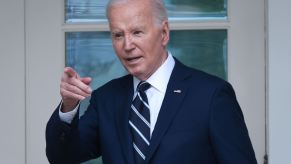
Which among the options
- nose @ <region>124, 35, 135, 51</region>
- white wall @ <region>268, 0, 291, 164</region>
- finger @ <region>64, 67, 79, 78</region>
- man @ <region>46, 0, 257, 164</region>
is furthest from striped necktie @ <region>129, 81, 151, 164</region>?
white wall @ <region>268, 0, 291, 164</region>

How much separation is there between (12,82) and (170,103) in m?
1.07

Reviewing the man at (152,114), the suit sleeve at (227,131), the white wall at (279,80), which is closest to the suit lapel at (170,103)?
the man at (152,114)

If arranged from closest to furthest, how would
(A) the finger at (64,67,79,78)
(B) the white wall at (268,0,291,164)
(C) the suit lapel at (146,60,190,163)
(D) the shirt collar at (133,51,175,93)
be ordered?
(A) the finger at (64,67,79,78) < (C) the suit lapel at (146,60,190,163) < (D) the shirt collar at (133,51,175,93) < (B) the white wall at (268,0,291,164)

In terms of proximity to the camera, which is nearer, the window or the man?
the man

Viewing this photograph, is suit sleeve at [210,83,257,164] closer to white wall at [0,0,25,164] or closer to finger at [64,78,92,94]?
finger at [64,78,92,94]

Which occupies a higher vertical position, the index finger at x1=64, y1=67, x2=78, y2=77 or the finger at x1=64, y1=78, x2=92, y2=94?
the index finger at x1=64, y1=67, x2=78, y2=77

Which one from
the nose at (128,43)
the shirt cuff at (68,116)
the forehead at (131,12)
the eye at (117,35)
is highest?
the forehead at (131,12)

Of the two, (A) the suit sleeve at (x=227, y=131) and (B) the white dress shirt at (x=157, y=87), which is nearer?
(A) the suit sleeve at (x=227, y=131)

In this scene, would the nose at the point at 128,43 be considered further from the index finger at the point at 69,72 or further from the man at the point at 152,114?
the index finger at the point at 69,72

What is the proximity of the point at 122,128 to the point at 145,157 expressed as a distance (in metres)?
0.14

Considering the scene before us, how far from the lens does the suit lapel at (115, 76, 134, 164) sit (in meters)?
1.90

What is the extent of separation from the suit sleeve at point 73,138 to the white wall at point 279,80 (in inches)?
30.6

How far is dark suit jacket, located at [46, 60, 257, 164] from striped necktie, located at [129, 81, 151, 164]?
2 centimetres

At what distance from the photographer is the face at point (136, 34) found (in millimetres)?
1885
